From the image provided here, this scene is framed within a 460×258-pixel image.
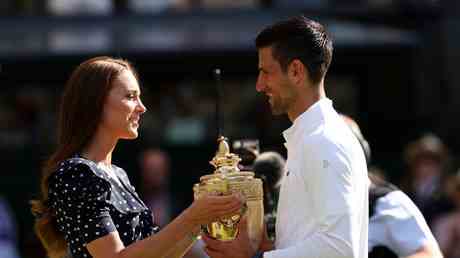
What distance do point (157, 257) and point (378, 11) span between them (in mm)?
7000

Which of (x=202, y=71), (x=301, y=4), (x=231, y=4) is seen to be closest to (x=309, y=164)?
(x=202, y=71)

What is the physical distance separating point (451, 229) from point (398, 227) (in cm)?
348

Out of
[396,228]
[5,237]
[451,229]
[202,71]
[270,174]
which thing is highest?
[270,174]

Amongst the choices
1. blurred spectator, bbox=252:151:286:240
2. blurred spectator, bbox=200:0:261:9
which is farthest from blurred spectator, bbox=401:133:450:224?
blurred spectator, bbox=252:151:286:240

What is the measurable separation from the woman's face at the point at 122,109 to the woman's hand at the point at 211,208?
0.44m

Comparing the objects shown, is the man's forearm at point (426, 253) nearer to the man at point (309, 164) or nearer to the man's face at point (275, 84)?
the man at point (309, 164)

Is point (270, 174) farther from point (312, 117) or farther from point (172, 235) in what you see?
point (172, 235)

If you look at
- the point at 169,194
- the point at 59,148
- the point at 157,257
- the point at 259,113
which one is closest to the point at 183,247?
the point at 157,257

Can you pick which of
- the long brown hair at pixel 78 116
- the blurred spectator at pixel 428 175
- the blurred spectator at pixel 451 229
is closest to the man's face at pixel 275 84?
the long brown hair at pixel 78 116

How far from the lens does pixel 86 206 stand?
394cm

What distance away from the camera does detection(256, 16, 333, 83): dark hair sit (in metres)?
3.99

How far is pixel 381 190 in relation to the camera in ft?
16.6

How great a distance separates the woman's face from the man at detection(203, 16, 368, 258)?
45cm

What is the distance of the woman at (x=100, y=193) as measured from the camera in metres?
Result: 3.89
